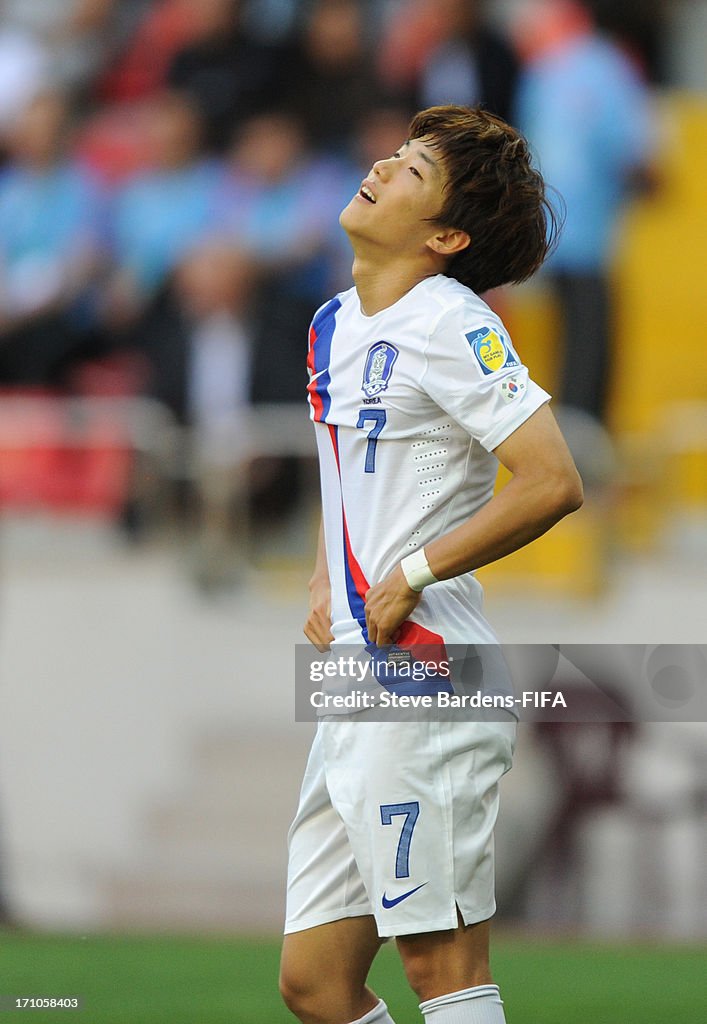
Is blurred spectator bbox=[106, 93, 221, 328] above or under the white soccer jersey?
above

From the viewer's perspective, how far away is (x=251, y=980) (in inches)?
235

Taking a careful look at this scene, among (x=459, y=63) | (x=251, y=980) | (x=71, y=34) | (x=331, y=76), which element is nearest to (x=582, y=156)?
(x=459, y=63)

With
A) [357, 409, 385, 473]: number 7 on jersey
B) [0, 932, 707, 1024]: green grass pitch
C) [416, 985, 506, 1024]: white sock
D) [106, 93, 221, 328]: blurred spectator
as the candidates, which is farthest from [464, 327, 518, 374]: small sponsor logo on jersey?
[106, 93, 221, 328]: blurred spectator

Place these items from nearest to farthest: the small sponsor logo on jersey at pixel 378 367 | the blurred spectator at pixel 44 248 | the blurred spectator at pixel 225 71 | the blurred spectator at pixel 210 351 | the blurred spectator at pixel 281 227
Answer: the small sponsor logo on jersey at pixel 378 367 → the blurred spectator at pixel 281 227 → the blurred spectator at pixel 210 351 → the blurred spectator at pixel 44 248 → the blurred spectator at pixel 225 71

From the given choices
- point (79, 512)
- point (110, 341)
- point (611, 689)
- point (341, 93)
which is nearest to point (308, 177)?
point (341, 93)

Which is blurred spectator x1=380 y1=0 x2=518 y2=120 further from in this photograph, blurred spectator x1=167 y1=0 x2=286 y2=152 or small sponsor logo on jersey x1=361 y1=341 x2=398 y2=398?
small sponsor logo on jersey x1=361 y1=341 x2=398 y2=398

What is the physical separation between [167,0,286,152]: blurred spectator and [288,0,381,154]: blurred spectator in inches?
6.9

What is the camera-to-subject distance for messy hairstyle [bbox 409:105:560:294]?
3393mm

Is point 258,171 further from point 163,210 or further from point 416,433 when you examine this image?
point 416,433

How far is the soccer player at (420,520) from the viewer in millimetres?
3191

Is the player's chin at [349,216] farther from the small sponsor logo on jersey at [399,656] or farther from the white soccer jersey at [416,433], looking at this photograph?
the small sponsor logo on jersey at [399,656]

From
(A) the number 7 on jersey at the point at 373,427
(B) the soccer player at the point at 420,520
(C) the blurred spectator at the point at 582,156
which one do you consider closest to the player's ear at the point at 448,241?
(B) the soccer player at the point at 420,520

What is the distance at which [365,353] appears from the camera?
3.36m

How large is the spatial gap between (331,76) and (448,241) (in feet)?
21.5
